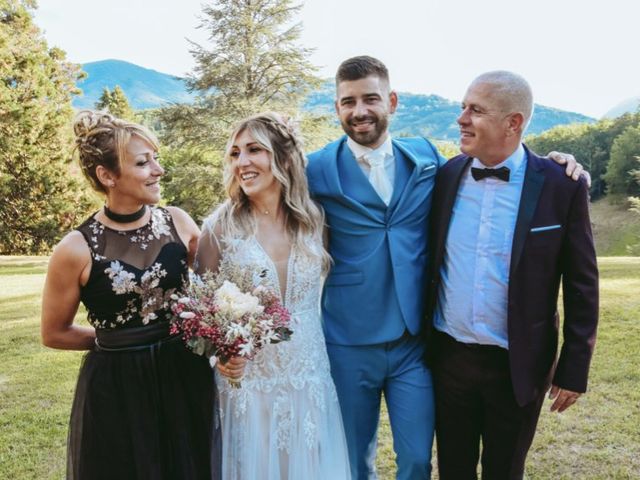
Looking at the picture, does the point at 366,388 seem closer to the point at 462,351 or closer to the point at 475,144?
the point at 462,351

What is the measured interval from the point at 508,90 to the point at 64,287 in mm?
2640

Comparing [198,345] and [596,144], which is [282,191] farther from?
[596,144]

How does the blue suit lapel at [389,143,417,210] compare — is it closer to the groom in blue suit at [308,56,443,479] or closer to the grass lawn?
the groom in blue suit at [308,56,443,479]

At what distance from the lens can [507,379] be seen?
3.14m

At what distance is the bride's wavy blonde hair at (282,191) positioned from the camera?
3.24 metres

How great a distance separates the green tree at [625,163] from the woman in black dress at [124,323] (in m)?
60.5

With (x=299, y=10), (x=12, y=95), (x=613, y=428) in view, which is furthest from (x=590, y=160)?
(x=613, y=428)

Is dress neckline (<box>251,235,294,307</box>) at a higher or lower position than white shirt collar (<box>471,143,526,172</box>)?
lower

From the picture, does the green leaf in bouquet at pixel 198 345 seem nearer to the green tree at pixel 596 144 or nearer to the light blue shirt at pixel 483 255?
the light blue shirt at pixel 483 255

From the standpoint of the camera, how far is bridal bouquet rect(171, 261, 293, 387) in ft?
8.13

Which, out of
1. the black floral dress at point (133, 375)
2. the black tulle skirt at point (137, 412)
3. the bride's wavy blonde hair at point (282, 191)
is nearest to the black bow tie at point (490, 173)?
the bride's wavy blonde hair at point (282, 191)

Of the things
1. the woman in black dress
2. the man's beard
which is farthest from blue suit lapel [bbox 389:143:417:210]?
the woman in black dress

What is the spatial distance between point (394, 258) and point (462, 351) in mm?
696

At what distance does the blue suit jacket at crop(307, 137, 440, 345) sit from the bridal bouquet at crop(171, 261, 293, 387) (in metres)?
0.75
